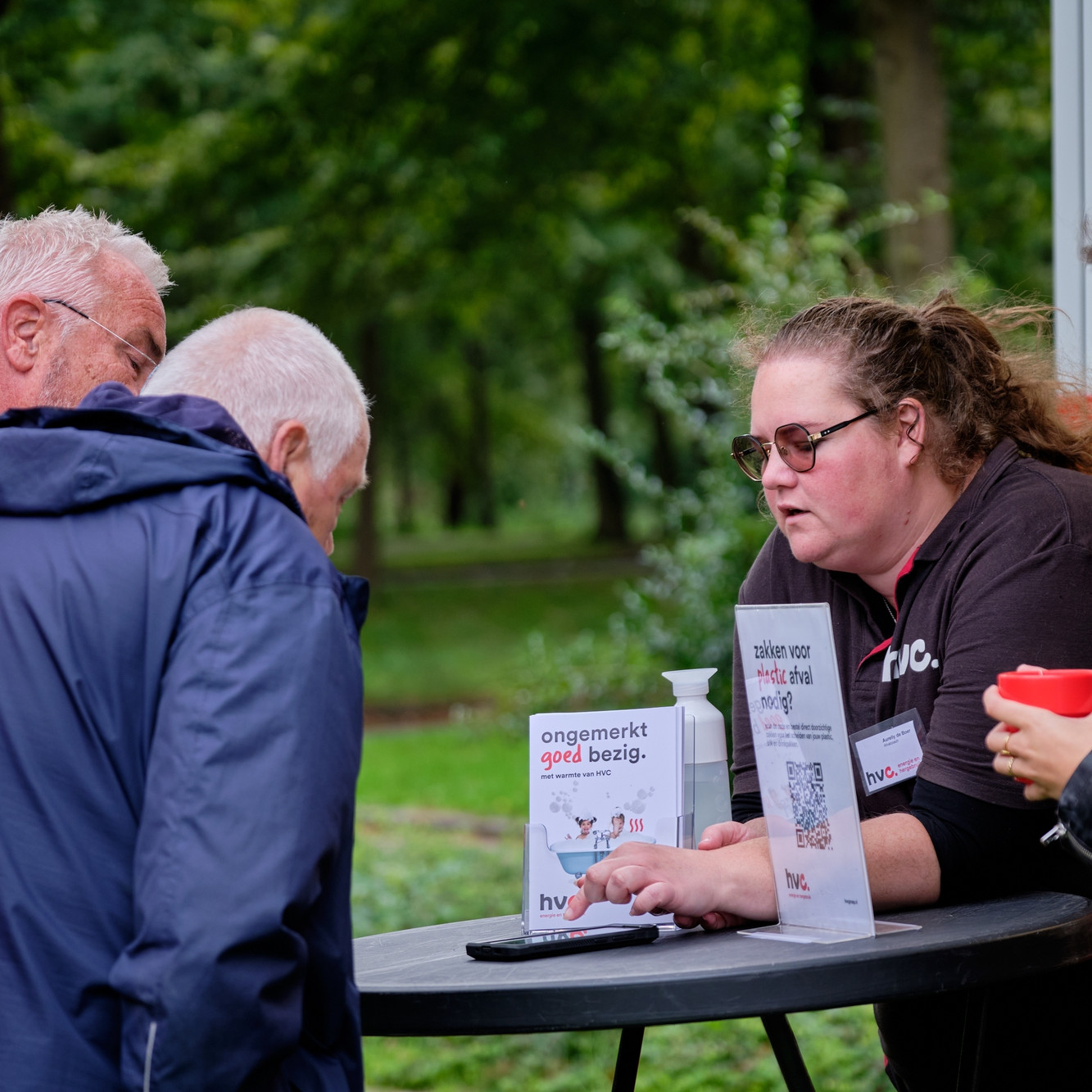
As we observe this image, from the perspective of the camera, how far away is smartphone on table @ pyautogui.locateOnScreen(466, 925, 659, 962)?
1.86 metres

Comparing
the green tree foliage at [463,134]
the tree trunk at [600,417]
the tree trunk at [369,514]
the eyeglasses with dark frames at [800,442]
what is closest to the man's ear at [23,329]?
the eyeglasses with dark frames at [800,442]

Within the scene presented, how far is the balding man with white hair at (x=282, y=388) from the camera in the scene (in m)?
1.62

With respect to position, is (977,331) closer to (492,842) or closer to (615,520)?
(492,842)

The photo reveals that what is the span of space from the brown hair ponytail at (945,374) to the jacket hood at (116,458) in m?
1.15

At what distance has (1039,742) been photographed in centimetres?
169

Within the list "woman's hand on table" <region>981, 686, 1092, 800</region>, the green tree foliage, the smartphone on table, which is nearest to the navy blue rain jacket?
the smartphone on table

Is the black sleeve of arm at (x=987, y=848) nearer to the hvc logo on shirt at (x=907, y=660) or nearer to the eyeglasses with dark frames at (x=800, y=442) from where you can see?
the hvc logo on shirt at (x=907, y=660)

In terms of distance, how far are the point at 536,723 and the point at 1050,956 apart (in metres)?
0.76

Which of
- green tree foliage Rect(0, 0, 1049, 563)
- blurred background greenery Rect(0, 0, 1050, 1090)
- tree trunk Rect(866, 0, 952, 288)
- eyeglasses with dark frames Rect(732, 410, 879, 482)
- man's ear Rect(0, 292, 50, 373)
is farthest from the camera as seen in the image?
green tree foliage Rect(0, 0, 1049, 563)

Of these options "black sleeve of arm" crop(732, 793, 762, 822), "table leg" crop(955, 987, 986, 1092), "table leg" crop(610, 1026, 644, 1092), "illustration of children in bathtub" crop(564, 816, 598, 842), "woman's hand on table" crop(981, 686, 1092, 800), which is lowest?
"table leg" crop(610, 1026, 644, 1092)

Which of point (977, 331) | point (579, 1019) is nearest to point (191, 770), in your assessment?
point (579, 1019)

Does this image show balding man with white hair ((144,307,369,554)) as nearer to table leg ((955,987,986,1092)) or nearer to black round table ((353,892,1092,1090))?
black round table ((353,892,1092,1090))

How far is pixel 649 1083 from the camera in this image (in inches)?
167

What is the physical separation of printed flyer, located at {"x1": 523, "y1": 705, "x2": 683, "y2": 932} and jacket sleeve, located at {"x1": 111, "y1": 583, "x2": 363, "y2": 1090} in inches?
22.2
